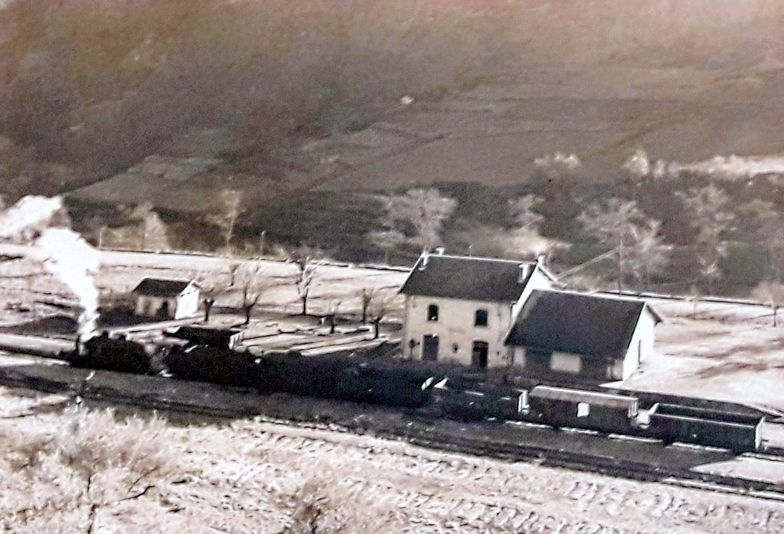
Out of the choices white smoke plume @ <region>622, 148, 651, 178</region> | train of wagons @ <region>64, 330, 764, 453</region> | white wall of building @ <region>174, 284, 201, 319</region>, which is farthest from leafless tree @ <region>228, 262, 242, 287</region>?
white smoke plume @ <region>622, 148, 651, 178</region>

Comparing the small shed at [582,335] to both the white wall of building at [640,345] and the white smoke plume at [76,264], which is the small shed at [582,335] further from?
the white smoke plume at [76,264]

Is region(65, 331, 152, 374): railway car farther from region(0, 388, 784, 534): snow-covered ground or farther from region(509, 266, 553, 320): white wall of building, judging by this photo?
region(509, 266, 553, 320): white wall of building

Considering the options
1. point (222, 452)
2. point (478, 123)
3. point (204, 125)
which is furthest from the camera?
point (204, 125)

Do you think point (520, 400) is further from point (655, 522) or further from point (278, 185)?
point (278, 185)

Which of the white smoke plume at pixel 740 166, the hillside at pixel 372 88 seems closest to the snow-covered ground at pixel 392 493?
the hillside at pixel 372 88

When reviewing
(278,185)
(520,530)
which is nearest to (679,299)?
(520,530)

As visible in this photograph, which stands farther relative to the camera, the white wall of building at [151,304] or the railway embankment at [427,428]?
the white wall of building at [151,304]
